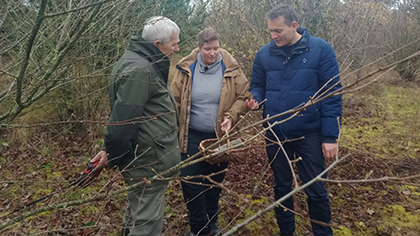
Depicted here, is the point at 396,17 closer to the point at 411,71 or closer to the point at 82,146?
the point at 411,71

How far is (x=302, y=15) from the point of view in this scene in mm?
6996

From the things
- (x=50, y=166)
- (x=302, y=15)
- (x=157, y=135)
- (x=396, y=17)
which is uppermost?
(x=396, y=17)

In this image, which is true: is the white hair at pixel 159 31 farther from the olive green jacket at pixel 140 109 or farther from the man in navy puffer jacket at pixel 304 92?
the man in navy puffer jacket at pixel 304 92

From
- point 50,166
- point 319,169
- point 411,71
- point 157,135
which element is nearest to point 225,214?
point 319,169

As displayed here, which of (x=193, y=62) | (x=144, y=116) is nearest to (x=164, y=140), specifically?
(x=144, y=116)

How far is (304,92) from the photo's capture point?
2273 mm

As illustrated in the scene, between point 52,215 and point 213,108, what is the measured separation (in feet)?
7.99

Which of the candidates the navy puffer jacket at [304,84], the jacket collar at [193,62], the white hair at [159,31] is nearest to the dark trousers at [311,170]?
the navy puffer jacket at [304,84]

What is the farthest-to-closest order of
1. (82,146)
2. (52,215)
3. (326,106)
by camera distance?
(82,146) → (52,215) → (326,106)

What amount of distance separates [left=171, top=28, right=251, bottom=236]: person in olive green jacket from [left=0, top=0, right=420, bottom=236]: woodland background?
13.4 inches

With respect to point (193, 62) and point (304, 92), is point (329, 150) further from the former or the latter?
point (193, 62)

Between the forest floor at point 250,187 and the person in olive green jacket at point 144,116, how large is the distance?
282 mm

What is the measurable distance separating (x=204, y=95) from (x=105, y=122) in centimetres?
132

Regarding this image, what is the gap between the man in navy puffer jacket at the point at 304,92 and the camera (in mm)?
2207
